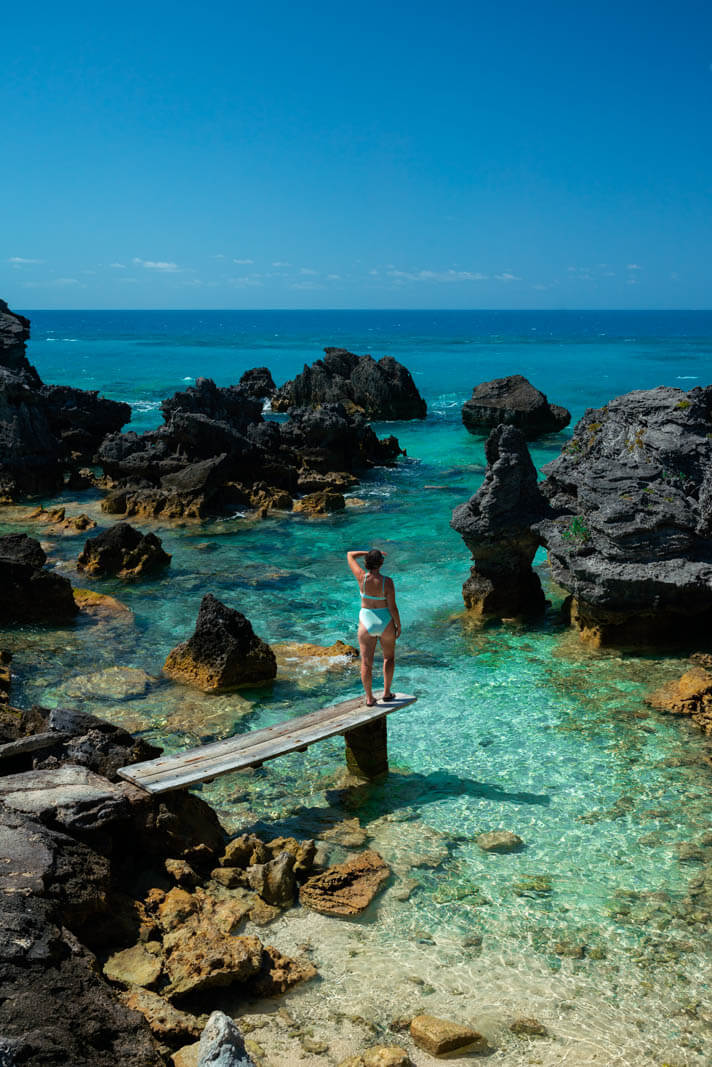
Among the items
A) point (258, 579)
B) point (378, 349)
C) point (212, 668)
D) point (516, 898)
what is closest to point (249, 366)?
point (378, 349)

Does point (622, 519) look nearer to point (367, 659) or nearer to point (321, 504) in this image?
point (367, 659)

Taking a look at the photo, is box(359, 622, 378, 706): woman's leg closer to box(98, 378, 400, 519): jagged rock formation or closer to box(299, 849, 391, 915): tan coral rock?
box(299, 849, 391, 915): tan coral rock

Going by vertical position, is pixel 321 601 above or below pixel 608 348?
below

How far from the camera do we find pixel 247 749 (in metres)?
8.83

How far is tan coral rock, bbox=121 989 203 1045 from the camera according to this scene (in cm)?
566

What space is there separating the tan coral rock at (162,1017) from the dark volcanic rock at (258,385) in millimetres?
47259

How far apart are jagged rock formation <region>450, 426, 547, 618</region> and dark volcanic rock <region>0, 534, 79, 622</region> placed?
24.7 feet

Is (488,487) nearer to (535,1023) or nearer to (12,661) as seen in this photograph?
(12,661)

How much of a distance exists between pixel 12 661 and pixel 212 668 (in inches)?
141

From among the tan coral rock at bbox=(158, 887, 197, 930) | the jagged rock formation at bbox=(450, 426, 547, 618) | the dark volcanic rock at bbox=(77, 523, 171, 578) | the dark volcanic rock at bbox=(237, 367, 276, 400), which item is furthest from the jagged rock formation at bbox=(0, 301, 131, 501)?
the tan coral rock at bbox=(158, 887, 197, 930)

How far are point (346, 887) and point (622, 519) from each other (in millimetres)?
8356

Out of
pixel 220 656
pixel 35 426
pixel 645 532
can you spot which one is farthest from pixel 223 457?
pixel 645 532

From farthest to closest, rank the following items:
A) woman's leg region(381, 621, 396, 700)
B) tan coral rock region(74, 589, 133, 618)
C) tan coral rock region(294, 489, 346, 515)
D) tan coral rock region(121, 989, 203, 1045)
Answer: tan coral rock region(294, 489, 346, 515), tan coral rock region(74, 589, 133, 618), woman's leg region(381, 621, 396, 700), tan coral rock region(121, 989, 203, 1045)

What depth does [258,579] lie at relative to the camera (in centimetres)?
1969
